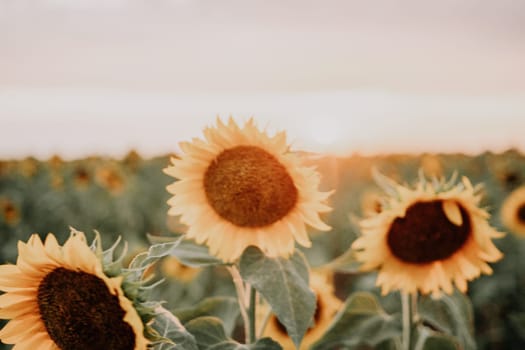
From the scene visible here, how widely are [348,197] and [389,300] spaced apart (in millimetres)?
8520

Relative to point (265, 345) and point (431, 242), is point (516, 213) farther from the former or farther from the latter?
point (265, 345)

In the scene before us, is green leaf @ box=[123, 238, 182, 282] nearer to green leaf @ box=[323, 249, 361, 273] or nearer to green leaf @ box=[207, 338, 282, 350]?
green leaf @ box=[207, 338, 282, 350]

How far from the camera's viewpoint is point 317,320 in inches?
115

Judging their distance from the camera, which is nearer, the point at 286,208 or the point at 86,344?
the point at 86,344

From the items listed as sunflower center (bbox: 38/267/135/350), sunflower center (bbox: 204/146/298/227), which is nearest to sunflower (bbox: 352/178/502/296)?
sunflower center (bbox: 204/146/298/227)

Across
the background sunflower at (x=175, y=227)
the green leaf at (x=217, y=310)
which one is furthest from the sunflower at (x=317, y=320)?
the background sunflower at (x=175, y=227)

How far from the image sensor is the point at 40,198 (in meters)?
13.5

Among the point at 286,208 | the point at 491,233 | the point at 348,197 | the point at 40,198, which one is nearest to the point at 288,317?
the point at 286,208

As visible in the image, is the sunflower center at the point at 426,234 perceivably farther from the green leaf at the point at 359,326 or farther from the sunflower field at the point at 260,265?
the green leaf at the point at 359,326

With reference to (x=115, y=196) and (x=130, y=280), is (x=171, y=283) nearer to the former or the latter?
(x=115, y=196)

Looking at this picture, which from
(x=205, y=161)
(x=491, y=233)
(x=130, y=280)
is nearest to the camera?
(x=130, y=280)

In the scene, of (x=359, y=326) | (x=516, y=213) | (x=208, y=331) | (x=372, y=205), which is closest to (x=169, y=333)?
(x=208, y=331)

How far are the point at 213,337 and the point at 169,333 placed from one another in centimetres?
37

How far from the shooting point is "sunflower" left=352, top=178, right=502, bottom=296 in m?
2.49
